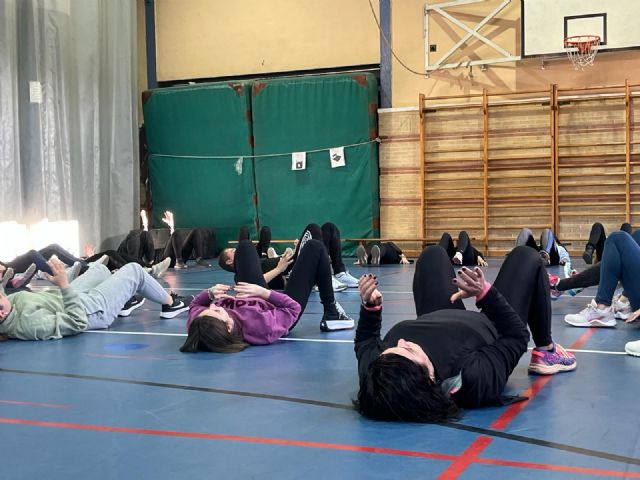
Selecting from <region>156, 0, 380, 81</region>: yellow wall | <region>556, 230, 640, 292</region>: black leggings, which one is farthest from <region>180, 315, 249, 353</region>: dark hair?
<region>156, 0, 380, 81</region>: yellow wall

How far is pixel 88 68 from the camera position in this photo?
12789mm

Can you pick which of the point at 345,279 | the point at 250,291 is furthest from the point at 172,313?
the point at 345,279

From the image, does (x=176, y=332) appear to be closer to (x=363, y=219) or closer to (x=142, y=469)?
(x=142, y=469)

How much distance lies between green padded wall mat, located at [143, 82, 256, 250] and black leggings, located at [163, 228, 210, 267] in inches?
50.8

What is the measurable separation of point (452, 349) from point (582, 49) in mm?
9145

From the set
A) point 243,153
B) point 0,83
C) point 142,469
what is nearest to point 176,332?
point 142,469

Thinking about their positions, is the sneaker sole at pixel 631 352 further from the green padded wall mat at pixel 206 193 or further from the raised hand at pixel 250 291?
the green padded wall mat at pixel 206 193

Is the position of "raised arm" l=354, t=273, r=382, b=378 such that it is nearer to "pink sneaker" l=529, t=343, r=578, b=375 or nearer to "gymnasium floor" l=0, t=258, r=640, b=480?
"gymnasium floor" l=0, t=258, r=640, b=480

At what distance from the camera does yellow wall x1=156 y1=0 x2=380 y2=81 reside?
12820 mm

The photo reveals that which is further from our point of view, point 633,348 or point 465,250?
point 465,250

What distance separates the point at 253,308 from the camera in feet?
14.9

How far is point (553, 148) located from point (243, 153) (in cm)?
534

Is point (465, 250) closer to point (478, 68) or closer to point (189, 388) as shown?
point (478, 68)

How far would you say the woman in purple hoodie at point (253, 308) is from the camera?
4340mm
